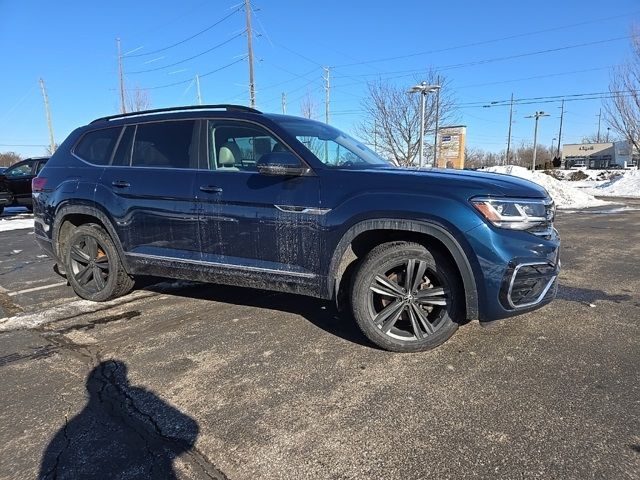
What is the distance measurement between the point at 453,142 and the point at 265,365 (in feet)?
66.5

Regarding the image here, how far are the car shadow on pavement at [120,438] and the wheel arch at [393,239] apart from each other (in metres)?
1.52

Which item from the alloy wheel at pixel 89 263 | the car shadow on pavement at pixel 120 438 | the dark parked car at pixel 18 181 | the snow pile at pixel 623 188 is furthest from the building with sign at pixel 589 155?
the car shadow on pavement at pixel 120 438

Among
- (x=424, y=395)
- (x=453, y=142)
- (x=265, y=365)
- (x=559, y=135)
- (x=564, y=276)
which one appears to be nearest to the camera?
(x=424, y=395)

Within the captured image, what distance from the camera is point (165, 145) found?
4.36 meters

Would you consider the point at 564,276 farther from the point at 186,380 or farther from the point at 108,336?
the point at 108,336

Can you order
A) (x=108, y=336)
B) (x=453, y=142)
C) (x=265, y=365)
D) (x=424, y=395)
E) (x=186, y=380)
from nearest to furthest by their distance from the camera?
(x=424, y=395)
(x=186, y=380)
(x=265, y=365)
(x=108, y=336)
(x=453, y=142)

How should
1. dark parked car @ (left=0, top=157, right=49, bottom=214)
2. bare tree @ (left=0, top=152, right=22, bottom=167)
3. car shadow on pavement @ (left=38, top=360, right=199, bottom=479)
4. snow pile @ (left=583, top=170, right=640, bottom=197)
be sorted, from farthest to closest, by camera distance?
bare tree @ (left=0, top=152, right=22, bottom=167)
snow pile @ (left=583, top=170, right=640, bottom=197)
dark parked car @ (left=0, top=157, right=49, bottom=214)
car shadow on pavement @ (left=38, top=360, right=199, bottom=479)

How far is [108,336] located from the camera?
3.96 metres

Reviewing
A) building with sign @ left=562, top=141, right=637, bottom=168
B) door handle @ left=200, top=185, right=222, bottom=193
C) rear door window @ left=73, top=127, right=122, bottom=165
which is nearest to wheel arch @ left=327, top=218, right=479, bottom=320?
door handle @ left=200, top=185, right=222, bottom=193

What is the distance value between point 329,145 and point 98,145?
2.57m

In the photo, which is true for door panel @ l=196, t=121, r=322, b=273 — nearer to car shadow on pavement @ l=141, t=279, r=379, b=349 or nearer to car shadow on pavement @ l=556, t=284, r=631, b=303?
car shadow on pavement @ l=141, t=279, r=379, b=349

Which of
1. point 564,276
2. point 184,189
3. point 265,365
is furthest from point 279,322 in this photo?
point 564,276

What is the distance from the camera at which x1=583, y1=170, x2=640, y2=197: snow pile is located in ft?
88.5

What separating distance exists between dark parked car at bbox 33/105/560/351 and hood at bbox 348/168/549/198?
1 cm
